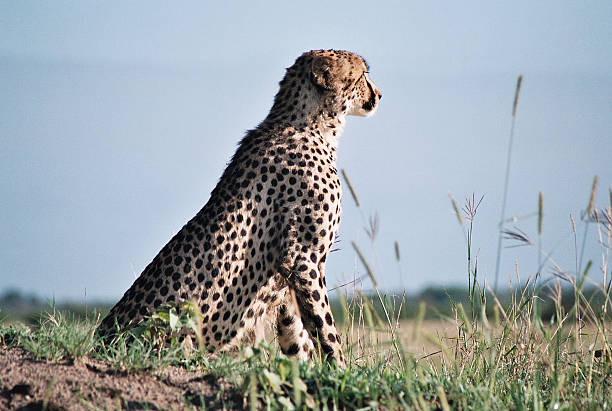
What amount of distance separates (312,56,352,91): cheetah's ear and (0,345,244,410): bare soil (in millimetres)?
1831

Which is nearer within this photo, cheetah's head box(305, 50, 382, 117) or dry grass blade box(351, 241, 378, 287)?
dry grass blade box(351, 241, 378, 287)

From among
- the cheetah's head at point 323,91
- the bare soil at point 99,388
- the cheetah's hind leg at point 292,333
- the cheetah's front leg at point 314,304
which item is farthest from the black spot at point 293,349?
the cheetah's head at point 323,91

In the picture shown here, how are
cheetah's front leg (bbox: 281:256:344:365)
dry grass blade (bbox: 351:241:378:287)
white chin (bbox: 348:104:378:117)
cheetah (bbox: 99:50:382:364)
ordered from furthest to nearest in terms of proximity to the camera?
1. white chin (bbox: 348:104:378:117)
2. cheetah's front leg (bbox: 281:256:344:365)
3. cheetah (bbox: 99:50:382:364)
4. dry grass blade (bbox: 351:241:378:287)

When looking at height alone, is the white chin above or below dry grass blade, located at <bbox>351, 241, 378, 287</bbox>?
above

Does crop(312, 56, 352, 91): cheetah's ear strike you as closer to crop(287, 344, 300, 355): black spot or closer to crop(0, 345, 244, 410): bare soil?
crop(287, 344, 300, 355): black spot

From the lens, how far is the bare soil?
7.82 feet

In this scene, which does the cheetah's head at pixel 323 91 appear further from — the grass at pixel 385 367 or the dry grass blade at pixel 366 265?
the dry grass blade at pixel 366 265

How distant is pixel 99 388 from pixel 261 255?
119cm

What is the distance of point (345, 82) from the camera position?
13.0ft

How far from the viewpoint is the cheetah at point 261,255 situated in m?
3.29

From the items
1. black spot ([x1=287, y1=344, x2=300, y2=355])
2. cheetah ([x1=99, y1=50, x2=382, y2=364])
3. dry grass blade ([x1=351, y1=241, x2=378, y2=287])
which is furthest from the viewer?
black spot ([x1=287, y1=344, x2=300, y2=355])

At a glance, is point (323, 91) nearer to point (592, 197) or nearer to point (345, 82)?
point (345, 82)

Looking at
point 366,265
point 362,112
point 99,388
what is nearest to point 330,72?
point 362,112

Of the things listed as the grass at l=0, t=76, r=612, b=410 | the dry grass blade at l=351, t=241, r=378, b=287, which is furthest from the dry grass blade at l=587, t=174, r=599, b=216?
the dry grass blade at l=351, t=241, r=378, b=287
